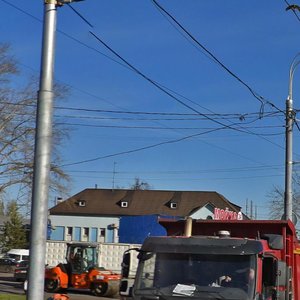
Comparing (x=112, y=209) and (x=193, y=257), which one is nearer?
(x=193, y=257)

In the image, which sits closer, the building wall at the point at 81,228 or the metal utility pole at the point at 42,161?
the metal utility pole at the point at 42,161

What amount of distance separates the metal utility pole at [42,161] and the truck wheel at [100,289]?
71.9 feet

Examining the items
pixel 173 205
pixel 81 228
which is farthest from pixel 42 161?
A: pixel 81 228

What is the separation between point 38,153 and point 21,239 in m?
74.8

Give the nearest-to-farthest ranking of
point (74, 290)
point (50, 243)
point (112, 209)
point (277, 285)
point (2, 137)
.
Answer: point (277, 285) < point (74, 290) < point (50, 243) < point (2, 137) < point (112, 209)

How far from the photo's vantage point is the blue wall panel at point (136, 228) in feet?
130

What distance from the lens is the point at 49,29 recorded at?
8031 mm

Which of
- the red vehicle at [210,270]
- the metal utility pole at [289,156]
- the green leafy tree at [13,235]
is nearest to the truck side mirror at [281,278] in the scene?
the red vehicle at [210,270]

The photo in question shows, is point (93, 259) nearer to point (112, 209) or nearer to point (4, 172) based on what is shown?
point (4, 172)

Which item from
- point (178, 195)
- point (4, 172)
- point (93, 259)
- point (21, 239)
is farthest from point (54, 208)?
point (93, 259)

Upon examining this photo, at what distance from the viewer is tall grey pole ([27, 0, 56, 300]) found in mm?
7613

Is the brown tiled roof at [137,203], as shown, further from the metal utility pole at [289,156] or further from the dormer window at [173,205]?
the metal utility pole at [289,156]

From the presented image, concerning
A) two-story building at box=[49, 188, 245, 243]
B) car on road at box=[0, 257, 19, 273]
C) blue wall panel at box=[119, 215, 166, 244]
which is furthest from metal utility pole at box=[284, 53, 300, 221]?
two-story building at box=[49, 188, 245, 243]

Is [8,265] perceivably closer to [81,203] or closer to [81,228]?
[81,228]
